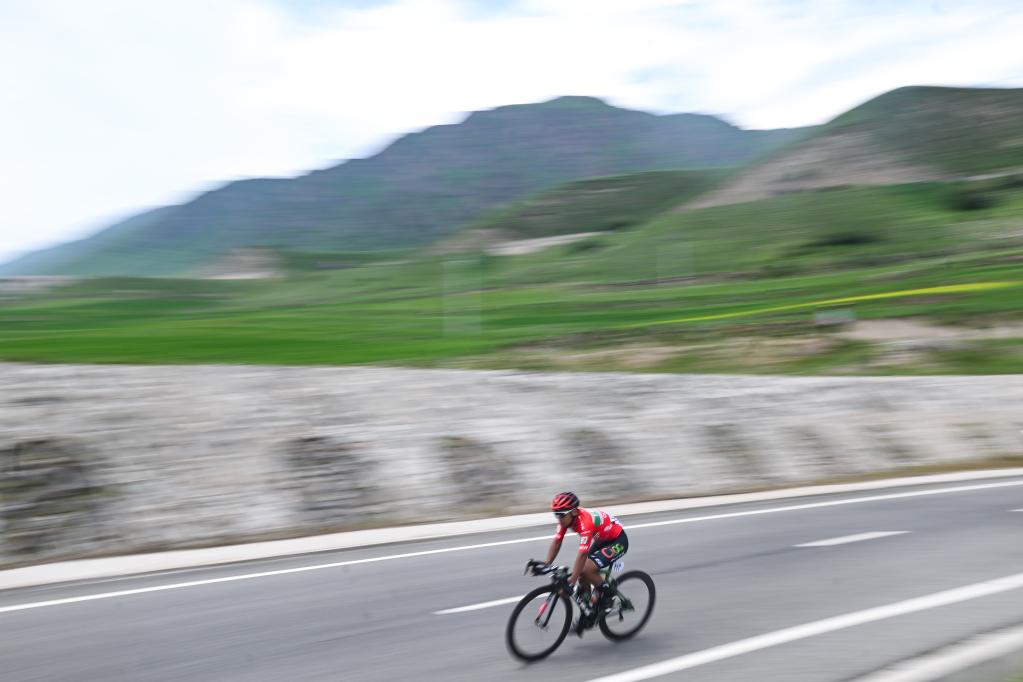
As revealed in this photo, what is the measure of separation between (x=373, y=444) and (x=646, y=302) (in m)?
41.7

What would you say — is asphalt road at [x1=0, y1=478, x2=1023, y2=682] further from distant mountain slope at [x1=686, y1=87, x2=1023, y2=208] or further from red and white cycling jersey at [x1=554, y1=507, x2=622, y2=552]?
distant mountain slope at [x1=686, y1=87, x2=1023, y2=208]

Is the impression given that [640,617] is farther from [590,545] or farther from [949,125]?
[949,125]

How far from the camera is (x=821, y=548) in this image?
11914 millimetres

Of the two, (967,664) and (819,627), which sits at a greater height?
(967,664)

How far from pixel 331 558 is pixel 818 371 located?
24145mm

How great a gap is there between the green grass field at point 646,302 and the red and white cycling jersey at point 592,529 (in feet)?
52.0

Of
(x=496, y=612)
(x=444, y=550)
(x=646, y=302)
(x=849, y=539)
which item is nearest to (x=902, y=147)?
(x=646, y=302)

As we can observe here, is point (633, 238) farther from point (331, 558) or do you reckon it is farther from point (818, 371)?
point (331, 558)

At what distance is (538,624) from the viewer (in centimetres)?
740

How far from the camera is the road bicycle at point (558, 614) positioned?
729 cm

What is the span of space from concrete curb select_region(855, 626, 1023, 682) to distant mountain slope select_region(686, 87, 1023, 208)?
96251 millimetres

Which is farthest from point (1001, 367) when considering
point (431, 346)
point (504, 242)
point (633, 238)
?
point (504, 242)

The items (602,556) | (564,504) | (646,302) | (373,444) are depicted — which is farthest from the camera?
(646,302)

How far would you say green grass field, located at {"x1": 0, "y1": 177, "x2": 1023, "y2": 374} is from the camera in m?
31.2
